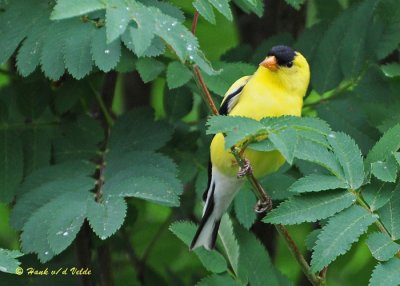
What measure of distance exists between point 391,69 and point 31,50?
1295 millimetres

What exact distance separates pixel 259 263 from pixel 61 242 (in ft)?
2.01

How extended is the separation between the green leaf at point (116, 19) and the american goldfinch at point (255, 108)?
32.8 inches

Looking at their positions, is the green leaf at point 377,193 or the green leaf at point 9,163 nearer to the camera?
the green leaf at point 377,193

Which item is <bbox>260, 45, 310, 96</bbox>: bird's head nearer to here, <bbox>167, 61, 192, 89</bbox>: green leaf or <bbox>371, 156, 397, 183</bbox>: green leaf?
<bbox>167, 61, 192, 89</bbox>: green leaf

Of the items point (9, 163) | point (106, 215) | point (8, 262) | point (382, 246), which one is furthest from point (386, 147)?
point (9, 163)

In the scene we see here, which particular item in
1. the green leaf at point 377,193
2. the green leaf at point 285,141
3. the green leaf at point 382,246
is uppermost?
the green leaf at point 285,141

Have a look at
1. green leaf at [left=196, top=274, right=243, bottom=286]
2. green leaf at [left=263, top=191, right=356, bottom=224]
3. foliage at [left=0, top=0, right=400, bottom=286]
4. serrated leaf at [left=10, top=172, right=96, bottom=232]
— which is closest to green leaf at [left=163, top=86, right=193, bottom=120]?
foliage at [left=0, top=0, right=400, bottom=286]

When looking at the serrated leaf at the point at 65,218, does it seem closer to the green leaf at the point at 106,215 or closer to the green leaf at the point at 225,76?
the green leaf at the point at 106,215

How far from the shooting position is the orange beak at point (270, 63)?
2.85 metres

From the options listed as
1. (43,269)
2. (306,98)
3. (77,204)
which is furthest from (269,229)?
(77,204)

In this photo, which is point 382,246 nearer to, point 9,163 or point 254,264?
point 254,264

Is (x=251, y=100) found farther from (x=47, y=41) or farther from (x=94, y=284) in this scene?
(x=94, y=284)

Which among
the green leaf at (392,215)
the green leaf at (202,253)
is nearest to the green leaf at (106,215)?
the green leaf at (202,253)

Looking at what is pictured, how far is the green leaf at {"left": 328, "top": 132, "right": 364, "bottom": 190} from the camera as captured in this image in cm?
229
